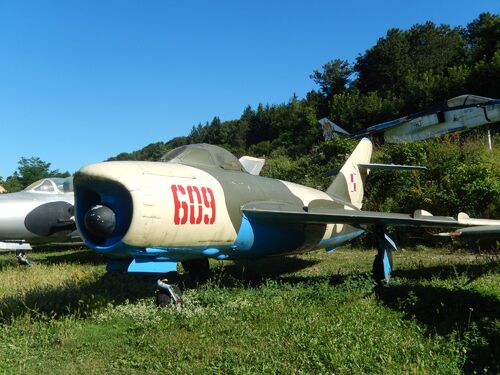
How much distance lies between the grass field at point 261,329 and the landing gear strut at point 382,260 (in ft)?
2.32

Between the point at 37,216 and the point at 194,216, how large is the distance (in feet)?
22.2

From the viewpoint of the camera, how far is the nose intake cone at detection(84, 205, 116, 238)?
5098 millimetres

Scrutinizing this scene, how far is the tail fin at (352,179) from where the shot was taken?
10930 millimetres

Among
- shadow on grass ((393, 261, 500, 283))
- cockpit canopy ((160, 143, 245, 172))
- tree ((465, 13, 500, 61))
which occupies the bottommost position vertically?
shadow on grass ((393, 261, 500, 283))

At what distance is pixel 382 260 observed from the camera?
765cm

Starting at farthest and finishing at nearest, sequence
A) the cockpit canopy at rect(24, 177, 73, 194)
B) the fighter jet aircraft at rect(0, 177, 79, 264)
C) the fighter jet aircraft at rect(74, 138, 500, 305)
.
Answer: the cockpit canopy at rect(24, 177, 73, 194)
the fighter jet aircraft at rect(0, 177, 79, 264)
the fighter jet aircraft at rect(74, 138, 500, 305)

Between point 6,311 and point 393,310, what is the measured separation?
16.1 feet

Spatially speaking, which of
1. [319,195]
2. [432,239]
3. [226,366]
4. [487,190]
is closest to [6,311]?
[226,366]

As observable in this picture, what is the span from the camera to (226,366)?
3898 millimetres

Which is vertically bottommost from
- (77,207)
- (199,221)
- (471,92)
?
(199,221)

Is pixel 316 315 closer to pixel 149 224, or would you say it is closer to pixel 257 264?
pixel 149 224

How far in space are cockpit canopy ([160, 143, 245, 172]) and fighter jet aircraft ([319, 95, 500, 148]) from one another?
15.2 meters

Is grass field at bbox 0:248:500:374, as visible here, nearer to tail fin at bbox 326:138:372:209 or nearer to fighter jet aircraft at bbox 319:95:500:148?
tail fin at bbox 326:138:372:209

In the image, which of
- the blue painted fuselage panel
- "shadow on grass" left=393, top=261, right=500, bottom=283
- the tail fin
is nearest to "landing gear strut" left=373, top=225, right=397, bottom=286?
"shadow on grass" left=393, top=261, right=500, bottom=283
